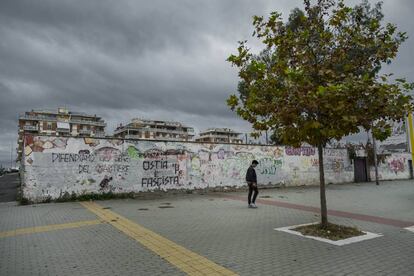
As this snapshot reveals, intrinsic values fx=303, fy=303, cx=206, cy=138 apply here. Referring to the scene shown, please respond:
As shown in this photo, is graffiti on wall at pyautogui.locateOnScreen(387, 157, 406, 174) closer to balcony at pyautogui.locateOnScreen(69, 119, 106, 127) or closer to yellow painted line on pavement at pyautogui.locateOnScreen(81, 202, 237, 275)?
yellow painted line on pavement at pyautogui.locateOnScreen(81, 202, 237, 275)

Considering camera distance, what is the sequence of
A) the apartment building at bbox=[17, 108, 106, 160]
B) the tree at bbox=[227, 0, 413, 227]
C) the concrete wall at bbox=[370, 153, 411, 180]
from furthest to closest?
the apartment building at bbox=[17, 108, 106, 160] < the concrete wall at bbox=[370, 153, 411, 180] < the tree at bbox=[227, 0, 413, 227]

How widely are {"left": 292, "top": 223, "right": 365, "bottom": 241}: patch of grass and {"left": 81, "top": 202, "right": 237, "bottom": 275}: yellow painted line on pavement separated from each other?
9.83 ft

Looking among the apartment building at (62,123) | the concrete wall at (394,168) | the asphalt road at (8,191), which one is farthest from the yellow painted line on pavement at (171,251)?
the apartment building at (62,123)

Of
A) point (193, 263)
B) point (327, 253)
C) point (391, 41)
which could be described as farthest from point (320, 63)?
point (193, 263)

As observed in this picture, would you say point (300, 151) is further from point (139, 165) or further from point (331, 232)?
point (331, 232)

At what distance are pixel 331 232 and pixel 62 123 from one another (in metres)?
104

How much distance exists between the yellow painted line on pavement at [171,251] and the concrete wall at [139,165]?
6.33 meters

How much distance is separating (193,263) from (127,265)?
3.48ft

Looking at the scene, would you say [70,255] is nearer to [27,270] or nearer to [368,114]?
[27,270]

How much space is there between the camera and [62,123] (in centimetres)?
9819

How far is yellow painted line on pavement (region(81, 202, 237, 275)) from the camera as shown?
183 inches

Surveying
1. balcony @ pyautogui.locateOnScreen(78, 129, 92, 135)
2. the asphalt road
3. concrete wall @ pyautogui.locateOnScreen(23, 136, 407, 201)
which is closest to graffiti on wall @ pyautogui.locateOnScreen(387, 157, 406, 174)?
concrete wall @ pyautogui.locateOnScreen(23, 136, 407, 201)

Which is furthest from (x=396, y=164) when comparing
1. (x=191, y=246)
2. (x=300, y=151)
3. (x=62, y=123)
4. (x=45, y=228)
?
(x=62, y=123)

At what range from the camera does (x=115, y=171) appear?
14945 mm
